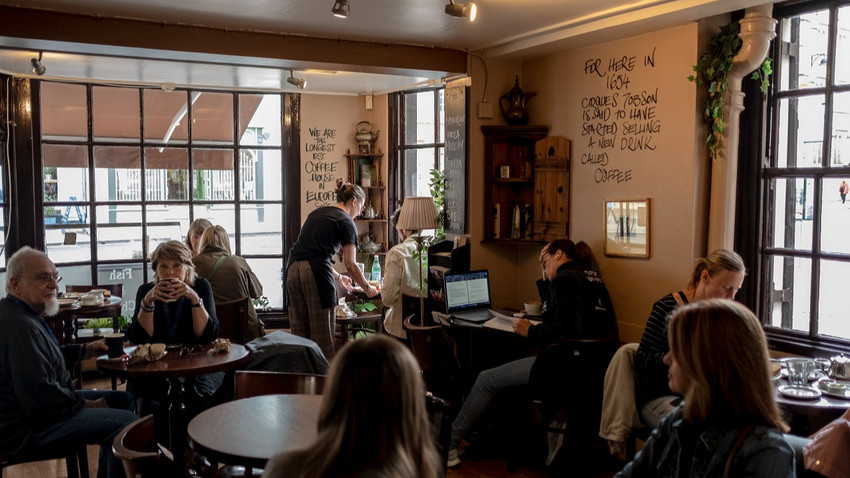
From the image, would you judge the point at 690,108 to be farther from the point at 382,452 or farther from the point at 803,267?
the point at 382,452

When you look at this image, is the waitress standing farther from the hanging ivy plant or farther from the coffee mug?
the hanging ivy plant

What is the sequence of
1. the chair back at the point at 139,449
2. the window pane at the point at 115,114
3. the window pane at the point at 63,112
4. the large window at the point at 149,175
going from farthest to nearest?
the window pane at the point at 115,114, the large window at the point at 149,175, the window pane at the point at 63,112, the chair back at the point at 139,449

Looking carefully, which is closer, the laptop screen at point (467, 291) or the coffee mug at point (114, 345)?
the coffee mug at point (114, 345)

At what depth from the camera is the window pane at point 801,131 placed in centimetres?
387

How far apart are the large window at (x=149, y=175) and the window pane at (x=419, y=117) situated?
133 centimetres

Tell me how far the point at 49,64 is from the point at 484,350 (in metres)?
4.13

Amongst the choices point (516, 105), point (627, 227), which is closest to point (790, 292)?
point (627, 227)

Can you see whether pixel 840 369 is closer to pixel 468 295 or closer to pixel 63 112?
pixel 468 295

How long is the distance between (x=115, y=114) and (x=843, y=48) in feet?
19.4

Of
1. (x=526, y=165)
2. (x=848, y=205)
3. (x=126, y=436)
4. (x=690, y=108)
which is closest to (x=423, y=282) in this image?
(x=526, y=165)

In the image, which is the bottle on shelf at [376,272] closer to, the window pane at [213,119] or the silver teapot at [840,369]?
the window pane at [213,119]

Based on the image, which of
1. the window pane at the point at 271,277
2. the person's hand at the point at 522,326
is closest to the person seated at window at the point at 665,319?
the person's hand at the point at 522,326

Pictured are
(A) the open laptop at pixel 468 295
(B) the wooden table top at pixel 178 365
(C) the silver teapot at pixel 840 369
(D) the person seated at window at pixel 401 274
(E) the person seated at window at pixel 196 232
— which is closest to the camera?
(C) the silver teapot at pixel 840 369

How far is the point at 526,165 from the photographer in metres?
5.32
